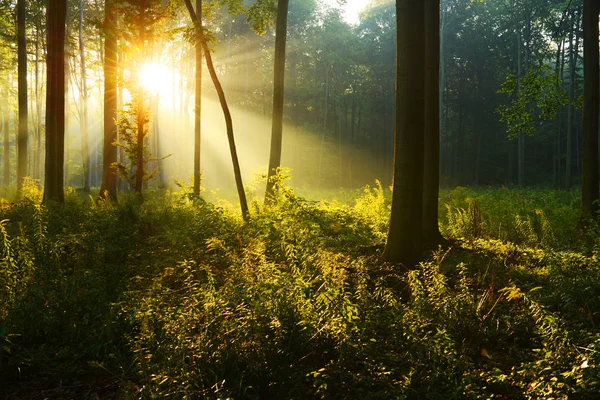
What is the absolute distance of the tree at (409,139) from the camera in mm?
6688

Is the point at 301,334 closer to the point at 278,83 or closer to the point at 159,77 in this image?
the point at 278,83

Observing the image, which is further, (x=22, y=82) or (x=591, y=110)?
(x=22, y=82)

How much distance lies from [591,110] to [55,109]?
14604 millimetres

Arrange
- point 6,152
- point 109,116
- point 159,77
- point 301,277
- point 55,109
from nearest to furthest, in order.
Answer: point 301,277, point 55,109, point 109,116, point 159,77, point 6,152

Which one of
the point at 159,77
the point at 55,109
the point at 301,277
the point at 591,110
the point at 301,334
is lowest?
the point at 301,334

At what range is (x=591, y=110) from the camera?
9906 millimetres

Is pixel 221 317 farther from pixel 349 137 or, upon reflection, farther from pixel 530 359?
pixel 349 137

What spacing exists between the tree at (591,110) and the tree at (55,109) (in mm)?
14118

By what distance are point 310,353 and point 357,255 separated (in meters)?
3.68

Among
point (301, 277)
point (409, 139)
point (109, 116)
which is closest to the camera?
point (301, 277)

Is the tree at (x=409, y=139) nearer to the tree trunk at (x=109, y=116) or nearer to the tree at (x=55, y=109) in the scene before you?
the tree at (x=55, y=109)

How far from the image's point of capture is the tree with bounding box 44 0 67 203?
41.9ft

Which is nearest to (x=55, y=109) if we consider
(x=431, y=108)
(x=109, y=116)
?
(x=109, y=116)

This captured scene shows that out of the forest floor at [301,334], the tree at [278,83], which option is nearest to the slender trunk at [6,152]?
the tree at [278,83]
